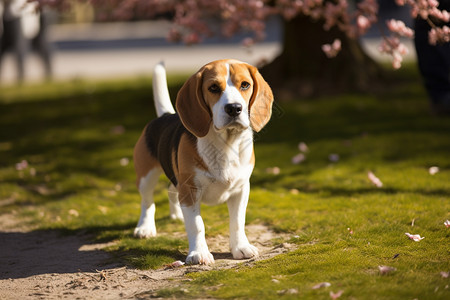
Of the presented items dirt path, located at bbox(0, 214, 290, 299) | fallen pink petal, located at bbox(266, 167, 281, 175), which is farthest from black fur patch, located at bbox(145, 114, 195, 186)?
fallen pink petal, located at bbox(266, 167, 281, 175)

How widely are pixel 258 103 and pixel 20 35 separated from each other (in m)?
12.2

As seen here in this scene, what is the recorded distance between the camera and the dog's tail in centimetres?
536

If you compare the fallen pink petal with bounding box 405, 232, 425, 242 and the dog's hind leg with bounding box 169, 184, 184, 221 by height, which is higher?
the fallen pink petal with bounding box 405, 232, 425, 242

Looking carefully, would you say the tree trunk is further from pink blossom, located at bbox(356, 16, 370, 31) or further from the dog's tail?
the dog's tail

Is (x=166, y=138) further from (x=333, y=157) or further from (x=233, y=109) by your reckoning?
(x=333, y=157)

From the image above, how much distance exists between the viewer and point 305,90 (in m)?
10.7

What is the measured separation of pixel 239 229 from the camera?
15.3 ft

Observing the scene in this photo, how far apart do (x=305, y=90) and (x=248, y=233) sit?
574cm

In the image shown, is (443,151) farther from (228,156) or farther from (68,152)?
(68,152)

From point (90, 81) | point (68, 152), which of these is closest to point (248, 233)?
point (68, 152)

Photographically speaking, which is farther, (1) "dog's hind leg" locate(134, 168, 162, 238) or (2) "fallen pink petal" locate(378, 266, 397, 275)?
(1) "dog's hind leg" locate(134, 168, 162, 238)

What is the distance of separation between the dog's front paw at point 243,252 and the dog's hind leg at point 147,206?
0.98 meters

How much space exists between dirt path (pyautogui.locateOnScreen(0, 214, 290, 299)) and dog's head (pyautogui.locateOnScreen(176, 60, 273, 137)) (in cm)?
102

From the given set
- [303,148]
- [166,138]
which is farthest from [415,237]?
[303,148]
